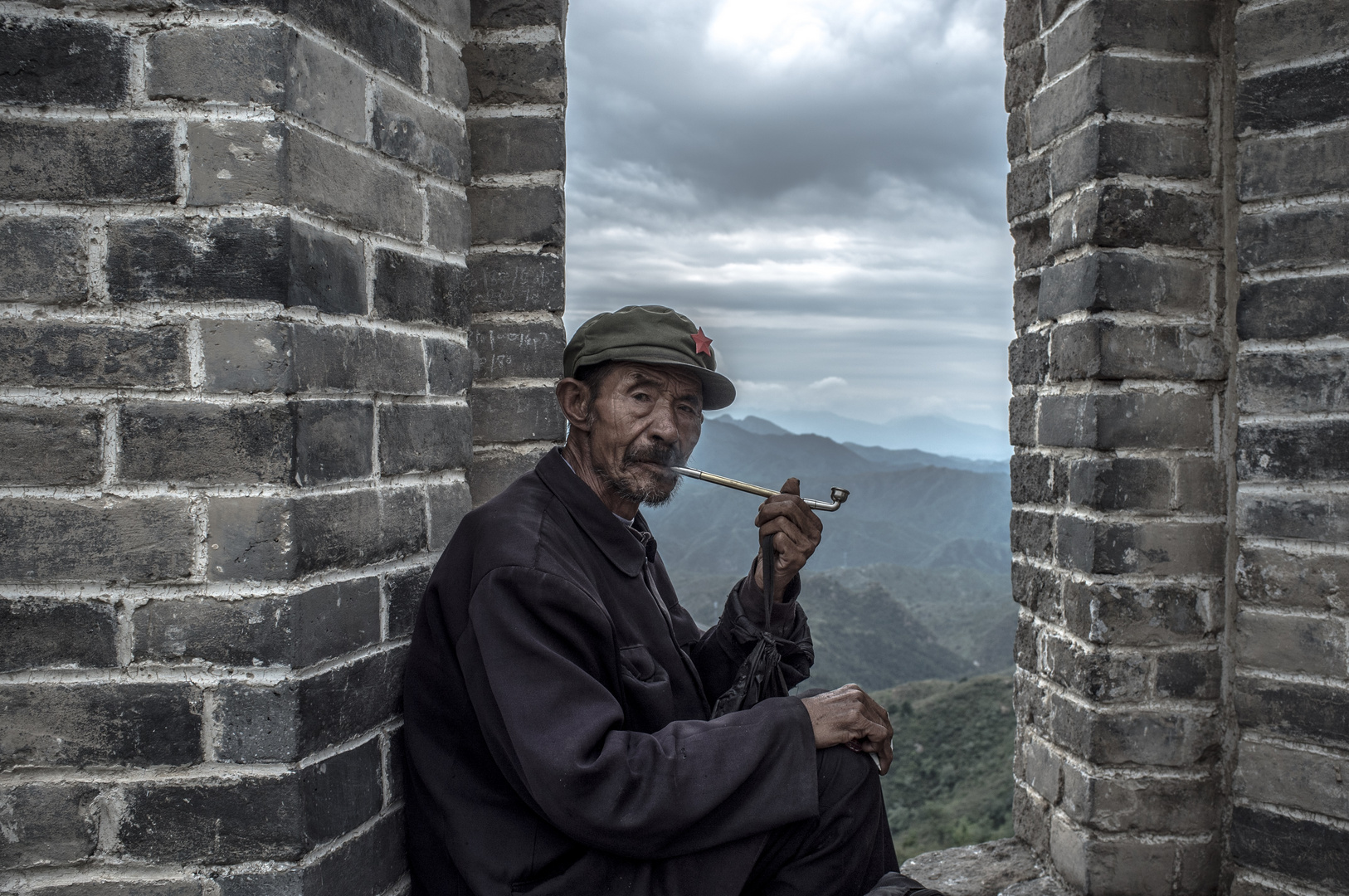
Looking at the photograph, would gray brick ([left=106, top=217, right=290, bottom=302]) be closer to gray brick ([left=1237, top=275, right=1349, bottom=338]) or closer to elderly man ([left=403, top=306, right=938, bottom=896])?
elderly man ([left=403, top=306, right=938, bottom=896])

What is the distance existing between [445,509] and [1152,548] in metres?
1.63

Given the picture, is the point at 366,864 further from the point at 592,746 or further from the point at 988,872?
the point at 988,872

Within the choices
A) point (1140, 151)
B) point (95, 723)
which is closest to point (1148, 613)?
point (1140, 151)

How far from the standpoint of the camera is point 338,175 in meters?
1.49

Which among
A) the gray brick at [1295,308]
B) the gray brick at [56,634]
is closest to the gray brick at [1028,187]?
the gray brick at [1295,308]

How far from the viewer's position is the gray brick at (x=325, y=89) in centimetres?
139

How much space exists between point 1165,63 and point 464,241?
1684 mm

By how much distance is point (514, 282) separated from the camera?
228 cm

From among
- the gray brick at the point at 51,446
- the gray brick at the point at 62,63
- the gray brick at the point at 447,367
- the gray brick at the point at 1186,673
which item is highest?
the gray brick at the point at 62,63

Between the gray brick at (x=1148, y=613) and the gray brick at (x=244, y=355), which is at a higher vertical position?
the gray brick at (x=244, y=355)

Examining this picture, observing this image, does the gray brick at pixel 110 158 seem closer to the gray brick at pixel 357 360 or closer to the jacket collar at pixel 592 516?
the gray brick at pixel 357 360

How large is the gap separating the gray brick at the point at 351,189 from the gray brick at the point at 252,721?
0.74m

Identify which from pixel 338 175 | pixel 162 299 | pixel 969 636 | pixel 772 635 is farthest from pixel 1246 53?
pixel 969 636

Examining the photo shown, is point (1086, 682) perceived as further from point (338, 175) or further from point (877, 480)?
point (877, 480)
